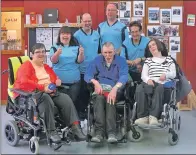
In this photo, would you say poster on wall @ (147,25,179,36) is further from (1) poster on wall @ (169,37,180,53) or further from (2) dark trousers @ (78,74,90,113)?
(2) dark trousers @ (78,74,90,113)

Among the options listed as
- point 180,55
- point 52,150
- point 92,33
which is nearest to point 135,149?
point 52,150

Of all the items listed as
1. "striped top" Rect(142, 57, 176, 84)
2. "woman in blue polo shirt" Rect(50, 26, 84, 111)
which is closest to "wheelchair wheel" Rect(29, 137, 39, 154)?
"woman in blue polo shirt" Rect(50, 26, 84, 111)

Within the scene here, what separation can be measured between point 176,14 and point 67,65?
8.55 feet

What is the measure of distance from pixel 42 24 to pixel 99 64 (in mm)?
2247

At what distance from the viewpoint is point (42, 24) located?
251 inches

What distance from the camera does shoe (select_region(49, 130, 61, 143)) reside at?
392 cm

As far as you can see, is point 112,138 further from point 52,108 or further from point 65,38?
point 65,38

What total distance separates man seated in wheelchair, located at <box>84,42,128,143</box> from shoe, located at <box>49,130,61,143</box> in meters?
0.36

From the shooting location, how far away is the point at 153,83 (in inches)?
174

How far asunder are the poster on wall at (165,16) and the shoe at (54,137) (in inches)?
127

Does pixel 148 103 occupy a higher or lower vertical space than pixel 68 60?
lower

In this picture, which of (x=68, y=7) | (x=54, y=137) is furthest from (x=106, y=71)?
(x=68, y=7)

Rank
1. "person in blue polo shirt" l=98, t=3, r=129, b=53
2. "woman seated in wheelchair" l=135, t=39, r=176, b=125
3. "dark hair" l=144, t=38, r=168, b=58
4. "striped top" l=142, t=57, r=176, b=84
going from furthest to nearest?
"person in blue polo shirt" l=98, t=3, r=129, b=53, "dark hair" l=144, t=38, r=168, b=58, "striped top" l=142, t=57, r=176, b=84, "woman seated in wheelchair" l=135, t=39, r=176, b=125

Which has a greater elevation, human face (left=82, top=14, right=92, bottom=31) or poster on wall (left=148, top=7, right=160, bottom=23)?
poster on wall (left=148, top=7, right=160, bottom=23)
